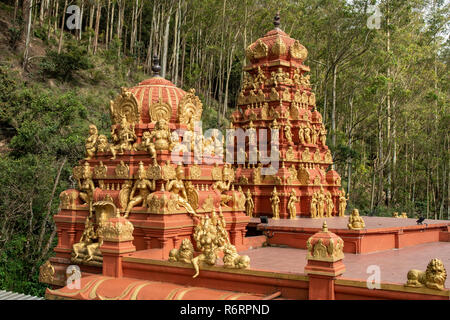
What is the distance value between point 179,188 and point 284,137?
7835 millimetres

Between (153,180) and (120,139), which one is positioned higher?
(120,139)

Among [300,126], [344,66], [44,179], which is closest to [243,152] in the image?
[300,126]

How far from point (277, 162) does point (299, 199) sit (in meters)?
1.62

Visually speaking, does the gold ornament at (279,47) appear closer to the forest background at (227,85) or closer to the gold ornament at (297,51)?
the gold ornament at (297,51)

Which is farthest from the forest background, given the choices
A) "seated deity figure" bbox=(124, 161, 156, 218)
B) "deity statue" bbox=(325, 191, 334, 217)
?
"deity statue" bbox=(325, 191, 334, 217)

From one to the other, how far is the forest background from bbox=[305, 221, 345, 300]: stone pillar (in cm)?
1088

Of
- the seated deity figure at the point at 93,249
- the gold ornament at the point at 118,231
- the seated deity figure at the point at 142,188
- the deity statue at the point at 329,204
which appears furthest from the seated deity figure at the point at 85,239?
the deity statue at the point at 329,204

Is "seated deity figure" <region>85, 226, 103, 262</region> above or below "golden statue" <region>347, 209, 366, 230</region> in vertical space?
below

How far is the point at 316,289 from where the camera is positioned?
22.7 ft

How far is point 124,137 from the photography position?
1071 cm

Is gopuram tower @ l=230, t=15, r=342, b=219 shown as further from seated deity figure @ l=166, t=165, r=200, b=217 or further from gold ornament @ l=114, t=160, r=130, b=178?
gold ornament @ l=114, t=160, r=130, b=178

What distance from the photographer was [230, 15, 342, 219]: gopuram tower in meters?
16.6

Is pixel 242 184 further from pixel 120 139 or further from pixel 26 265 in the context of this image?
pixel 26 265

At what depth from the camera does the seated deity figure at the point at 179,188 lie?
1000cm
